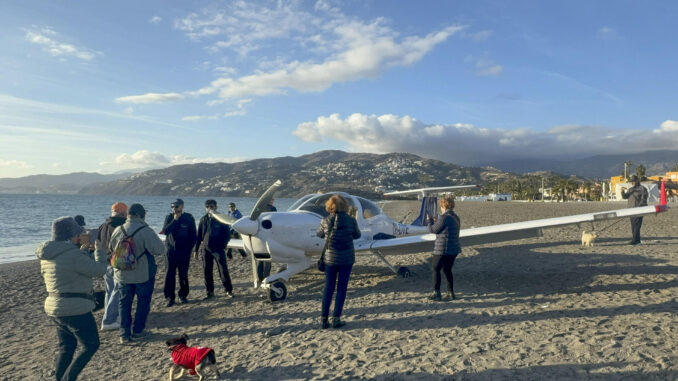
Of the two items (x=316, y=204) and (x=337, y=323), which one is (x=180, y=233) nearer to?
(x=316, y=204)

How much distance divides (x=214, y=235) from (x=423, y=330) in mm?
4415

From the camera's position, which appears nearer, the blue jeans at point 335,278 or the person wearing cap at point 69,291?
the person wearing cap at point 69,291

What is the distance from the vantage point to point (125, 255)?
5316 millimetres

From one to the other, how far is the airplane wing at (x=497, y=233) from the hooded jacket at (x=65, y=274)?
17.7 ft

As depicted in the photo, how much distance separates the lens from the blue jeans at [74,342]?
391cm

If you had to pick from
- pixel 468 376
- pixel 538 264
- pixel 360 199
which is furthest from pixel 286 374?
pixel 538 264

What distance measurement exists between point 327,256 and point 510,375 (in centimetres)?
263

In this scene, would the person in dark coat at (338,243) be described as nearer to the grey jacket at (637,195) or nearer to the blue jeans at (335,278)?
the blue jeans at (335,278)

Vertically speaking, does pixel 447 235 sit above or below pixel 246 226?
below

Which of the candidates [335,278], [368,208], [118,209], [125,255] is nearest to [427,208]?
[368,208]

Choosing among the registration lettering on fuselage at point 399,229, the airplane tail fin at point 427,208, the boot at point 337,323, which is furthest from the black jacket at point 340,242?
the airplane tail fin at point 427,208

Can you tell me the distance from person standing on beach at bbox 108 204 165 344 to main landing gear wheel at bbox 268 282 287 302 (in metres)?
2.33

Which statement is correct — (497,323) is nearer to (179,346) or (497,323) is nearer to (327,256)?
(327,256)

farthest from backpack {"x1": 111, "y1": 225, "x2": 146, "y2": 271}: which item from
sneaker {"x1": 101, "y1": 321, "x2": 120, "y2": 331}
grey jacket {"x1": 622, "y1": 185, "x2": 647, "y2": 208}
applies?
grey jacket {"x1": 622, "y1": 185, "x2": 647, "y2": 208}
